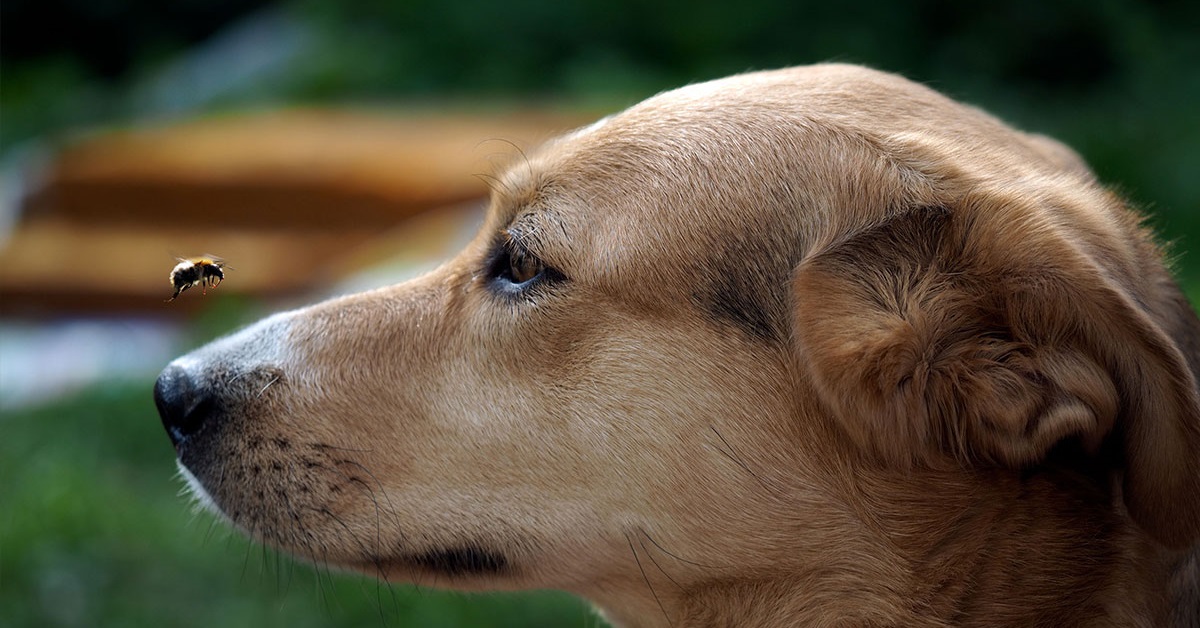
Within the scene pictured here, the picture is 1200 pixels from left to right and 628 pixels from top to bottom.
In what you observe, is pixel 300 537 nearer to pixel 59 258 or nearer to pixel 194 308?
pixel 194 308

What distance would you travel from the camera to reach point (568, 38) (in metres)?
12.7

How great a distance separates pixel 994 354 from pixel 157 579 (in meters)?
3.80

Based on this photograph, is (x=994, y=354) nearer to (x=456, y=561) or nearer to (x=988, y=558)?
(x=988, y=558)

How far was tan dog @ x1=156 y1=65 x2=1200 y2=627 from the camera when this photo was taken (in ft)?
8.25

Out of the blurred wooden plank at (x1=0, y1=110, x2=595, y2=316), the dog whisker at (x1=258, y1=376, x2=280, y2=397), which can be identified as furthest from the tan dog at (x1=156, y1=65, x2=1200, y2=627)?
the blurred wooden plank at (x1=0, y1=110, x2=595, y2=316)

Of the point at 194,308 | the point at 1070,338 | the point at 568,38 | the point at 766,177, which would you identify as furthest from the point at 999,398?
the point at 568,38

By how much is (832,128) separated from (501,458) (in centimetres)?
107

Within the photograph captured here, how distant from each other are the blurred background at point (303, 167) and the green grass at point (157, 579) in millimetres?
13

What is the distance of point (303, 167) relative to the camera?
32.2ft

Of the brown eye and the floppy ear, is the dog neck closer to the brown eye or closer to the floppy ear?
the floppy ear

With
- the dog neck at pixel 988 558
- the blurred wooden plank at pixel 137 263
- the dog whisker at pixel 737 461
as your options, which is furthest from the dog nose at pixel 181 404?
the blurred wooden plank at pixel 137 263

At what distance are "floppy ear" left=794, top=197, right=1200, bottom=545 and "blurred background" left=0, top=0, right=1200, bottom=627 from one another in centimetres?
247

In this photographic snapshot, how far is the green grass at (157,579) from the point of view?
4812 mm

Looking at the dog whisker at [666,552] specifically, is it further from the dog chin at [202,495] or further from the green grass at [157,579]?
the green grass at [157,579]
